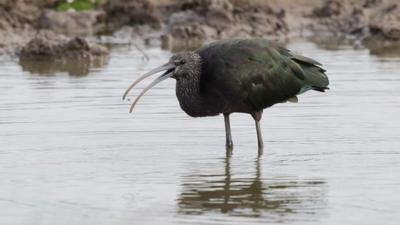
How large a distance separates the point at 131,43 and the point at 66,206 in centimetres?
1233

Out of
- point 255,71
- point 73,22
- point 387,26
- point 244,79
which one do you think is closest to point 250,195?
point 244,79

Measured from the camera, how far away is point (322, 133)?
12.1 metres

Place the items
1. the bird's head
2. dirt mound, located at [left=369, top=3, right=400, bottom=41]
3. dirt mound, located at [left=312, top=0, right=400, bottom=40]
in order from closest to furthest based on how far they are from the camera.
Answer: the bird's head, dirt mound, located at [left=369, top=3, right=400, bottom=41], dirt mound, located at [left=312, top=0, right=400, bottom=40]

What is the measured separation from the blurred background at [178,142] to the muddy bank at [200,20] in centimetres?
7

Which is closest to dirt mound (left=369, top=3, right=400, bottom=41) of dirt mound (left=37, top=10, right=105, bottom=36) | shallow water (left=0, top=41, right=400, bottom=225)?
shallow water (left=0, top=41, right=400, bottom=225)

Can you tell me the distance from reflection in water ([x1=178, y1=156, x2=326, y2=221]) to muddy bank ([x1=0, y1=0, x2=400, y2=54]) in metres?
10.9

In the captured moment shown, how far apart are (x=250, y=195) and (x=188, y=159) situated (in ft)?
5.23

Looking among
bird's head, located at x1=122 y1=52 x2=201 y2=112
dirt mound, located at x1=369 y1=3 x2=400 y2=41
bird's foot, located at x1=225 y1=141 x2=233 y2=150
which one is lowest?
dirt mound, located at x1=369 y1=3 x2=400 y2=41

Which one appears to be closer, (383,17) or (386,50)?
(386,50)

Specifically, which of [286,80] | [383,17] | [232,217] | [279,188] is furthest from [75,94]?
[383,17]

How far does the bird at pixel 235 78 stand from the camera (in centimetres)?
1116

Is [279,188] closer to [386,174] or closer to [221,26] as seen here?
[386,174]

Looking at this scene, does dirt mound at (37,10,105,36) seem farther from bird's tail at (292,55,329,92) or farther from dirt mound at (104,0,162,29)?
bird's tail at (292,55,329,92)

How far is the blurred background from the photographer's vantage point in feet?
29.1
